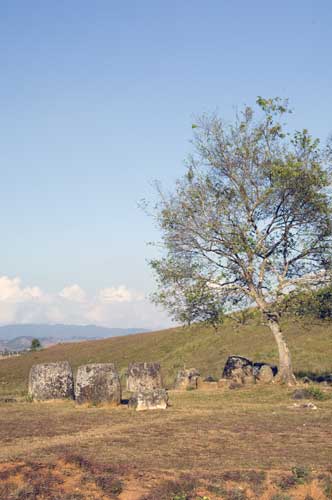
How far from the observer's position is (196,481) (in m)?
12.4

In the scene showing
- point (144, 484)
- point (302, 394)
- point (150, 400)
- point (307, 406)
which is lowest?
point (144, 484)

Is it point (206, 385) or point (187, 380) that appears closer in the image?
point (206, 385)

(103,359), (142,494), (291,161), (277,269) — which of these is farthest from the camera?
(103,359)

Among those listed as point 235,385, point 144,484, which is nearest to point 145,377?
point 235,385

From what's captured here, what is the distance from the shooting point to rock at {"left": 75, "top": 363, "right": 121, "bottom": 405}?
2599cm

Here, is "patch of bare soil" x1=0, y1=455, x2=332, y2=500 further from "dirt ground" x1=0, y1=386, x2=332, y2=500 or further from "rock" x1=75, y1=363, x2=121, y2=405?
"rock" x1=75, y1=363, x2=121, y2=405

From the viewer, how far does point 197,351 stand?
56125mm

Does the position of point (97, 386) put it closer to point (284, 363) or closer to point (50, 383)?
point (50, 383)

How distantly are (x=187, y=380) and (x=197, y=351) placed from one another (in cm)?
2209

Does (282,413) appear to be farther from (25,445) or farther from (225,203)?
(225,203)

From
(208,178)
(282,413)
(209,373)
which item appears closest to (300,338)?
(209,373)

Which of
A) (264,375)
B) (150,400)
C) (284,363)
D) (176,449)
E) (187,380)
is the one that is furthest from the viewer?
(264,375)

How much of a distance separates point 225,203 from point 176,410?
553 inches

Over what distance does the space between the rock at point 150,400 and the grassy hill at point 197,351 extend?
508 inches
